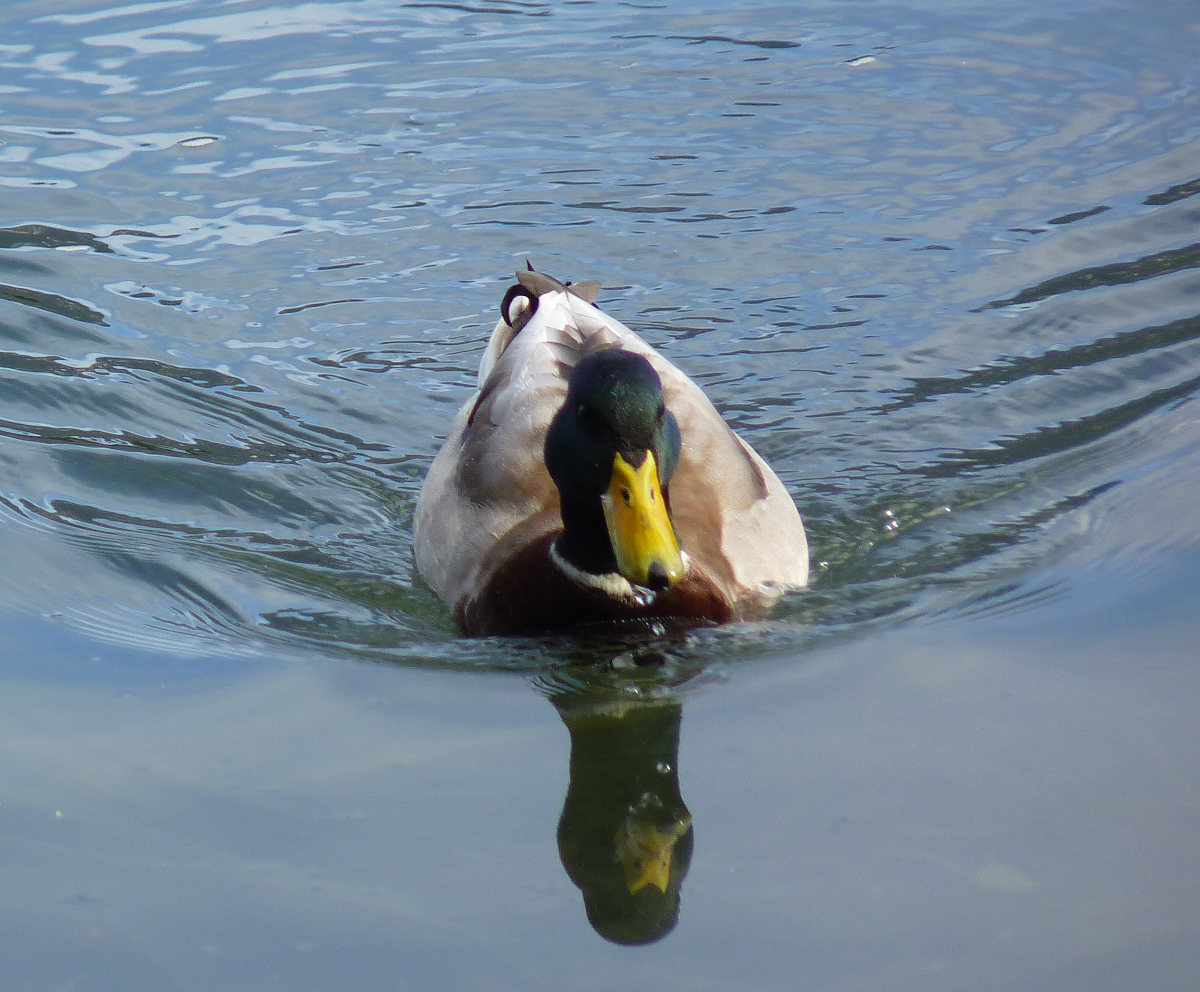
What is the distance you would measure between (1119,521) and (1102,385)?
1.44 metres

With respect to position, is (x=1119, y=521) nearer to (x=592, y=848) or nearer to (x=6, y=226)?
(x=592, y=848)

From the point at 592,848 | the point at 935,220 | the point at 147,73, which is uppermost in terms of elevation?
the point at 147,73

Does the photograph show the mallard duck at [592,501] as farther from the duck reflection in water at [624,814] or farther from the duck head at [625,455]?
the duck reflection in water at [624,814]

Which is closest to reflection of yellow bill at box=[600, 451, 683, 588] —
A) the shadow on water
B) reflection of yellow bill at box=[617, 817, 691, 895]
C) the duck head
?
the duck head

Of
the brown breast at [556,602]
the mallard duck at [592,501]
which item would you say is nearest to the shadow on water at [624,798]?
the brown breast at [556,602]

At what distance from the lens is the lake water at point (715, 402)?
3.57m

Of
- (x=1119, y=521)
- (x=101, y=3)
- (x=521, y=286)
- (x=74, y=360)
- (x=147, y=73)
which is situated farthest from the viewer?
(x=101, y=3)

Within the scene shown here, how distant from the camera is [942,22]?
441 inches

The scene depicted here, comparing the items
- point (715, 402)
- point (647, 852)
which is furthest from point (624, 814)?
point (715, 402)

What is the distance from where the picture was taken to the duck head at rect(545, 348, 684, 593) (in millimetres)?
4520

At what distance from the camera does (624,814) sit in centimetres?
398

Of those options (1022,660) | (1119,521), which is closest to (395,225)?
(1119,521)

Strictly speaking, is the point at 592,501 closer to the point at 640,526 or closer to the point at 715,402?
the point at 640,526

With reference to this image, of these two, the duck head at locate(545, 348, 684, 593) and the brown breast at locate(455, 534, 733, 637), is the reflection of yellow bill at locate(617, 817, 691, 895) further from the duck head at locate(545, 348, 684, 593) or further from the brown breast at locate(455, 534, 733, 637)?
the brown breast at locate(455, 534, 733, 637)
